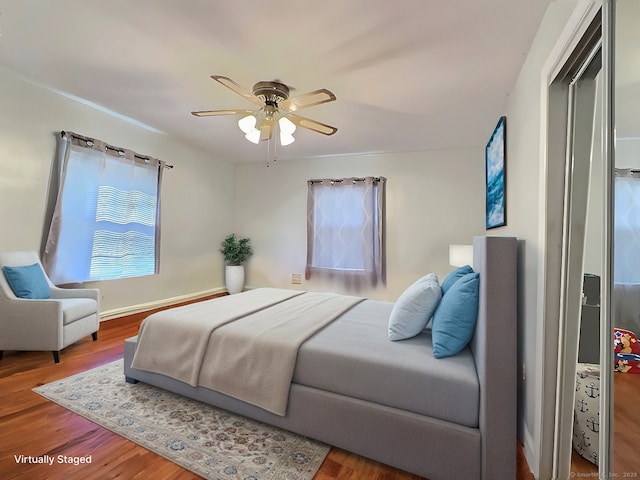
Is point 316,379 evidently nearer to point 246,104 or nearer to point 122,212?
point 246,104

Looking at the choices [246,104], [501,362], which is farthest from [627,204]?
[246,104]

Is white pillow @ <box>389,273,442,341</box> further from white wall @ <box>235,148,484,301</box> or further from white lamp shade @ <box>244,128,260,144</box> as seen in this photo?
white wall @ <box>235,148,484,301</box>

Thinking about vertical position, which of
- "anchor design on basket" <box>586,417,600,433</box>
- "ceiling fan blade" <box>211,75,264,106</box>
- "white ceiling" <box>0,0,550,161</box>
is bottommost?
"anchor design on basket" <box>586,417,600,433</box>

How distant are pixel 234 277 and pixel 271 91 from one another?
11.6 feet

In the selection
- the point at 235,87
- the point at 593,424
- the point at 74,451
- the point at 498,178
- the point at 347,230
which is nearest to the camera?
the point at 593,424

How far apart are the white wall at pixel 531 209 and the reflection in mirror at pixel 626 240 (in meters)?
0.59

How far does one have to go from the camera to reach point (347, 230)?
15.8 ft

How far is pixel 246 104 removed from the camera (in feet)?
10.2

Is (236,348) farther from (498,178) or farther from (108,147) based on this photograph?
(108,147)

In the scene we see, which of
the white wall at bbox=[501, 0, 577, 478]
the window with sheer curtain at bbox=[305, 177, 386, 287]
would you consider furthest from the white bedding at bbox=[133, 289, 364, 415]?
the window with sheer curtain at bbox=[305, 177, 386, 287]

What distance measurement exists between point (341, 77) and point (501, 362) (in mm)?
2322

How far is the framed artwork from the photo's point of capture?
2.54 metres

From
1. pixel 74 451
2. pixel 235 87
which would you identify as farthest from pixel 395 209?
pixel 74 451

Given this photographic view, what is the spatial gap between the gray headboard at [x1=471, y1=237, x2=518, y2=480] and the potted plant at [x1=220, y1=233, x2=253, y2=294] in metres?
4.45
